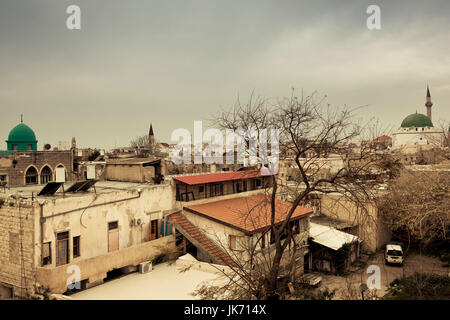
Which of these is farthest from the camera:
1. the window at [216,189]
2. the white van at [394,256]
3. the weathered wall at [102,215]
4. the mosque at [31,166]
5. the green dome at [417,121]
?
the green dome at [417,121]

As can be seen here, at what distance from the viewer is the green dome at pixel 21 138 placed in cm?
4022

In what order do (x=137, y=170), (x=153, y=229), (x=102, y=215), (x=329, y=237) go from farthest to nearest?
1. (x=137, y=170)
2. (x=329, y=237)
3. (x=153, y=229)
4. (x=102, y=215)

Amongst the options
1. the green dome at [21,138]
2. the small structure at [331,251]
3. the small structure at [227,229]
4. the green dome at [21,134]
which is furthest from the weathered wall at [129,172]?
the green dome at [21,134]

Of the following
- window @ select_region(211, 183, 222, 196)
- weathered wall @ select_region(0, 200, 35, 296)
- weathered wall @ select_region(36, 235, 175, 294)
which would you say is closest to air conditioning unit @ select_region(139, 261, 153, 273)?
weathered wall @ select_region(36, 235, 175, 294)

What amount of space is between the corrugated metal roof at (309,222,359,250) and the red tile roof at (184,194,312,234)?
1.98 meters

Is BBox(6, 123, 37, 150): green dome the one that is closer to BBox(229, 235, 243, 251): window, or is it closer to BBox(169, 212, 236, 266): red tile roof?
BBox(169, 212, 236, 266): red tile roof

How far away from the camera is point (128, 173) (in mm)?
21484

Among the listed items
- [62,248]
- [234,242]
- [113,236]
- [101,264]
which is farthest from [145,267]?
[234,242]

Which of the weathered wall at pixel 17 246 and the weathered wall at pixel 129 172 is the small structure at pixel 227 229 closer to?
the weathered wall at pixel 129 172

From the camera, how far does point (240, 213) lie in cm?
1641

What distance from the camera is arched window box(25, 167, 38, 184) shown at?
99.5ft

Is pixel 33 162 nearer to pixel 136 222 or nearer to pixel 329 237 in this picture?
pixel 136 222

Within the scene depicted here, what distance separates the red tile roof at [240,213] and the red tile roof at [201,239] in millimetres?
756

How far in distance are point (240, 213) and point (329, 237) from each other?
720 centimetres
